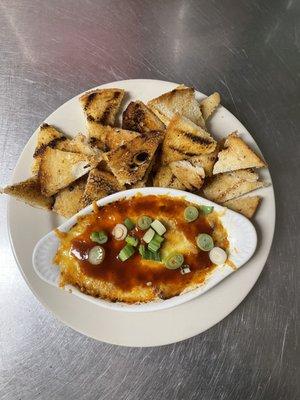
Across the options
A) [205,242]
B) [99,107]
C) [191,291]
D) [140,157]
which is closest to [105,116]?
[99,107]

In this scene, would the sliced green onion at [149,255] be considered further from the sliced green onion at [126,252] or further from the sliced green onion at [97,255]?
the sliced green onion at [97,255]

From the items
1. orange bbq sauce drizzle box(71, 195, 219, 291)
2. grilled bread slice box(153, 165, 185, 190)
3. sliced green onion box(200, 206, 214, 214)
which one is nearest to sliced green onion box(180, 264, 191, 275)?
orange bbq sauce drizzle box(71, 195, 219, 291)

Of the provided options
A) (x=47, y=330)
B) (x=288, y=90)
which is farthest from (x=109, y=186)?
(x=288, y=90)

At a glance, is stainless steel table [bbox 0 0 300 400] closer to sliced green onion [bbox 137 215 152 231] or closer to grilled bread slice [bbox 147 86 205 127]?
grilled bread slice [bbox 147 86 205 127]

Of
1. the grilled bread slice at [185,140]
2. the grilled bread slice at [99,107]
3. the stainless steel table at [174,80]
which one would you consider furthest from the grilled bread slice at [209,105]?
the stainless steel table at [174,80]

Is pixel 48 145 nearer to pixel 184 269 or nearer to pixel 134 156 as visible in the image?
pixel 134 156

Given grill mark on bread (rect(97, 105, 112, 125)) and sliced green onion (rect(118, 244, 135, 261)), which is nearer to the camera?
sliced green onion (rect(118, 244, 135, 261))
